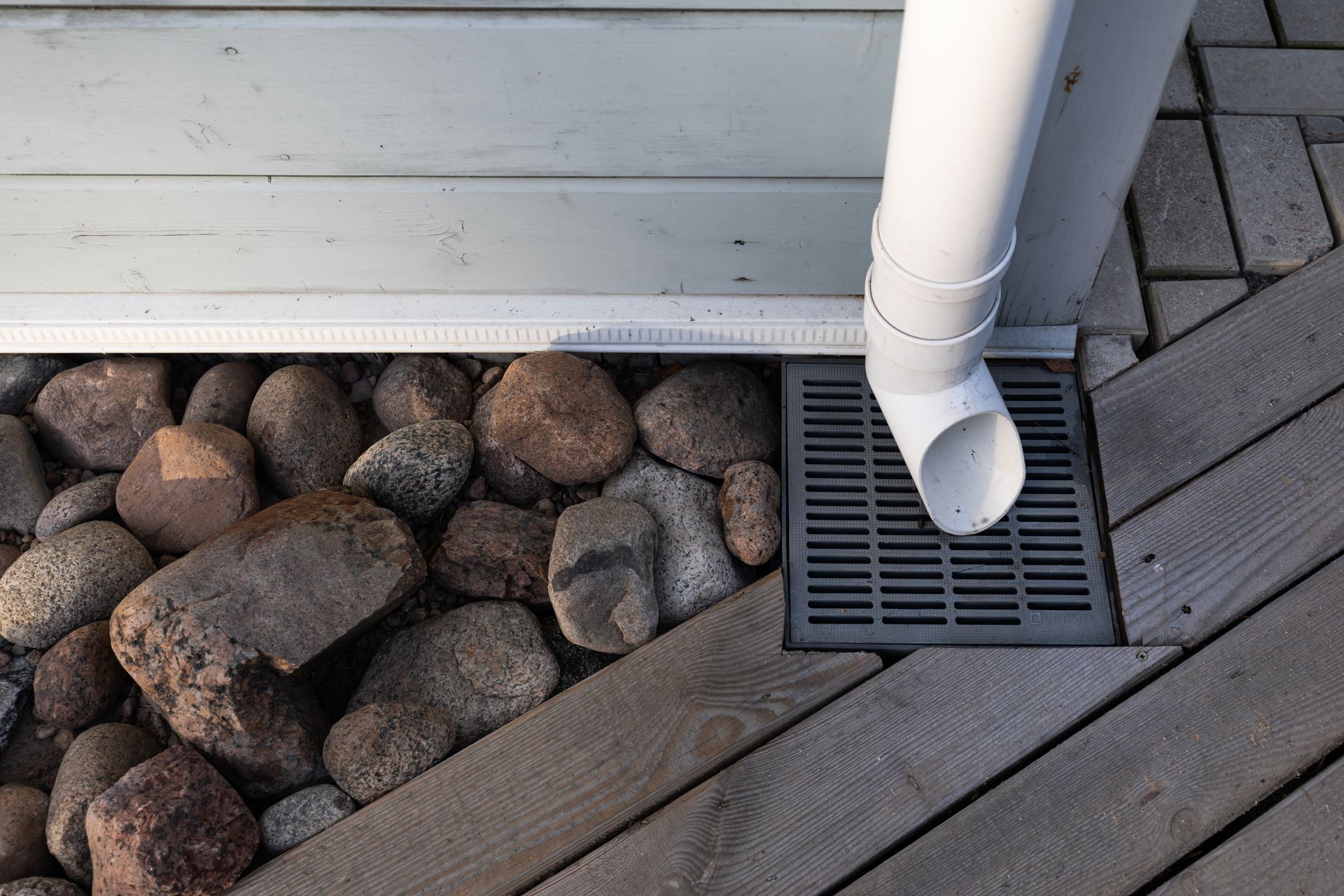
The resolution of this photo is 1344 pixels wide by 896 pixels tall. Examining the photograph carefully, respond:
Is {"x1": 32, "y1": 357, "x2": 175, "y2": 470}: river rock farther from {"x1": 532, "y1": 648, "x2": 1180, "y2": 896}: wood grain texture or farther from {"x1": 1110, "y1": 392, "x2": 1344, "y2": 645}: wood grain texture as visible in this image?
{"x1": 1110, "y1": 392, "x2": 1344, "y2": 645}: wood grain texture

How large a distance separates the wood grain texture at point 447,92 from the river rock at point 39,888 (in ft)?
4.05

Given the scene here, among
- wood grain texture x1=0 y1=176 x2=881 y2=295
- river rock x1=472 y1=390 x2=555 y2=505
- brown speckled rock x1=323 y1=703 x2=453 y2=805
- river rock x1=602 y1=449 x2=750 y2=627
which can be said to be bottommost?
brown speckled rock x1=323 y1=703 x2=453 y2=805

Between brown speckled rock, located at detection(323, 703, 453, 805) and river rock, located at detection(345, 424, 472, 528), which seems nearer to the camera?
brown speckled rock, located at detection(323, 703, 453, 805)

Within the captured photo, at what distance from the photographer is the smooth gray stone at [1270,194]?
1.96 meters

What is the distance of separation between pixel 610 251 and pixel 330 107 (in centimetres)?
58

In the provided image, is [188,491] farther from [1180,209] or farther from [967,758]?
[1180,209]

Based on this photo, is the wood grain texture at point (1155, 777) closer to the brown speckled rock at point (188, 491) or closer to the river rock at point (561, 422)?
the river rock at point (561, 422)

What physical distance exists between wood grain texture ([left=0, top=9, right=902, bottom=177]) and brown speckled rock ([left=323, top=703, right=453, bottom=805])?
988 mm

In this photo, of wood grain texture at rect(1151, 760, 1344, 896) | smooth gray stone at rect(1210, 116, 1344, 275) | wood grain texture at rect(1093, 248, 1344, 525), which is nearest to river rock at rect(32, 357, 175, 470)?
wood grain texture at rect(1093, 248, 1344, 525)

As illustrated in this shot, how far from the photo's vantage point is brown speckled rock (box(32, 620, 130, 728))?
166 cm

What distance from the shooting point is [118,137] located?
5.30 feet

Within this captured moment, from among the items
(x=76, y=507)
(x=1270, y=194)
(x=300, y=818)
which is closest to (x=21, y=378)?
(x=76, y=507)

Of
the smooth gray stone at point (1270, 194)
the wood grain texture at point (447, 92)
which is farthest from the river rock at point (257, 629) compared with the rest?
the smooth gray stone at point (1270, 194)

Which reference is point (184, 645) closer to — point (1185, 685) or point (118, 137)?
point (118, 137)
